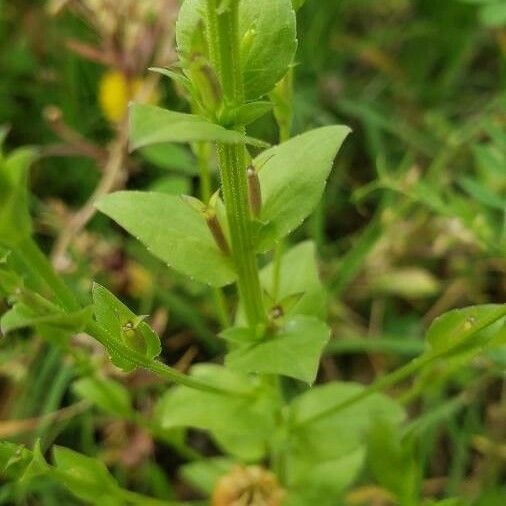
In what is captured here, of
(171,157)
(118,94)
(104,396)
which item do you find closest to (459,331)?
(104,396)

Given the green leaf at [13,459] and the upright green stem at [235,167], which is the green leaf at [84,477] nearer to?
the green leaf at [13,459]

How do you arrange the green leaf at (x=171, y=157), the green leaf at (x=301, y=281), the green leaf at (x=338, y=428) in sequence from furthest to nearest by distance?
the green leaf at (x=171, y=157) < the green leaf at (x=338, y=428) < the green leaf at (x=301, y=281)

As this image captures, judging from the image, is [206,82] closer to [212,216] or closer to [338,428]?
[212,216]

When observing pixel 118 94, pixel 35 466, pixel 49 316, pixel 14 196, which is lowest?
pixel 35 466

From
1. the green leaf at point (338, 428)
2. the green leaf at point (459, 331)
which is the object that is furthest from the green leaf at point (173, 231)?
the green leaf at point (338, 428)

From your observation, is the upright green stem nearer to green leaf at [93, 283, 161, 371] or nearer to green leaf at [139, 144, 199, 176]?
green leaf at [93, 283, 161, 371]

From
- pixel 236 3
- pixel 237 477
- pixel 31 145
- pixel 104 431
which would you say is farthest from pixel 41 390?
pixel 236 3

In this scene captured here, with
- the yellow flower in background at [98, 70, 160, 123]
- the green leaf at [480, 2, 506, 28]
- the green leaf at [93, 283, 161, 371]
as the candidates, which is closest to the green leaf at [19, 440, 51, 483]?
the green leaf at [93, 283, 161, 371]
